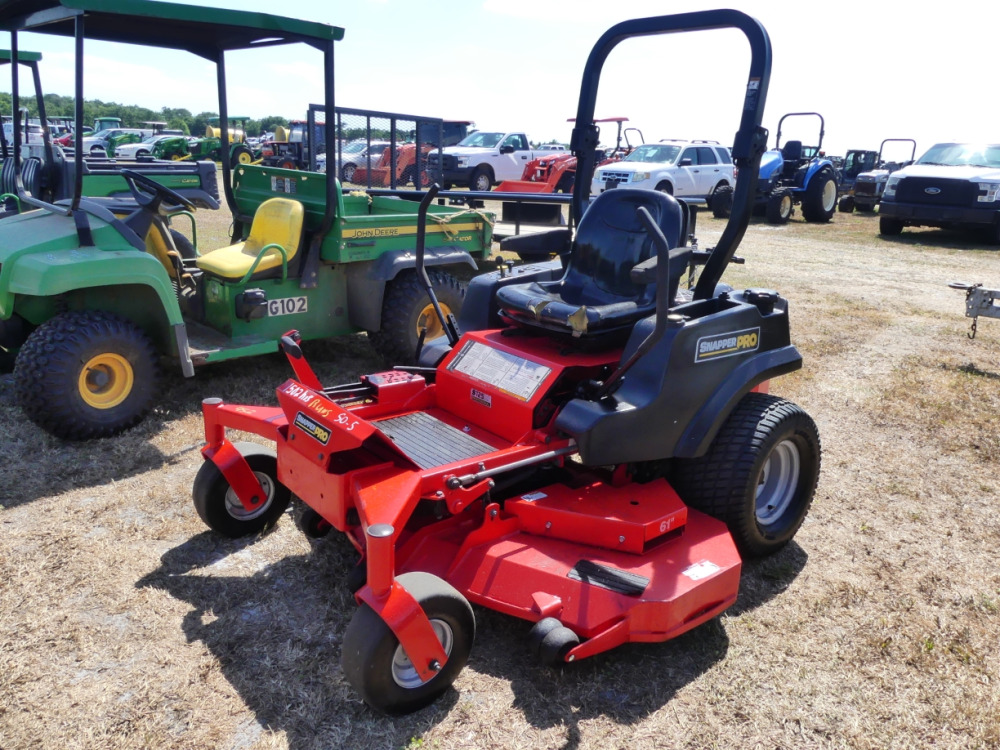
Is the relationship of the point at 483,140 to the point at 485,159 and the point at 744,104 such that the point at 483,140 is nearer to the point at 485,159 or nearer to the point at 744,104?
the point at 485,159

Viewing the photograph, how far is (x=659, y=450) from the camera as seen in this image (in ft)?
10.3

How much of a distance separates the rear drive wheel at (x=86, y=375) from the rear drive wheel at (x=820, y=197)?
15.8 m

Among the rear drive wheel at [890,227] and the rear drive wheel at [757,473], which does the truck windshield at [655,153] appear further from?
the rear drive wheel at [757,473]

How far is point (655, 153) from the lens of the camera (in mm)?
16688

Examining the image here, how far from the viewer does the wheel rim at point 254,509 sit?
349cm

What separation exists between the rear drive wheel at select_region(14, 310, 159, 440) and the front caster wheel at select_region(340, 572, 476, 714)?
8.58 feet

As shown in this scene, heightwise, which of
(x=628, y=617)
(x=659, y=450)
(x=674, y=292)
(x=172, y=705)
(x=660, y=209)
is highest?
(x=660, y=209)

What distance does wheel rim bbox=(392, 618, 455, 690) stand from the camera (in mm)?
2514

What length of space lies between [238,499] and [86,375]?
149 centimetres

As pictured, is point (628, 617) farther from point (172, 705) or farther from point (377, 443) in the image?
point (172, 705)

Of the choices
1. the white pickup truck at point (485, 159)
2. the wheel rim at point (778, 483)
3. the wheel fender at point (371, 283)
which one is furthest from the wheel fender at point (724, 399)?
the white pickup truck at point (485, 159)

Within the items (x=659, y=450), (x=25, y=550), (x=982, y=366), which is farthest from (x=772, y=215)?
(x=25, y=550)

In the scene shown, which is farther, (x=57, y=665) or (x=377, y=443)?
(x=377, y=443)

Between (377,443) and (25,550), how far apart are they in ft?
5.51
